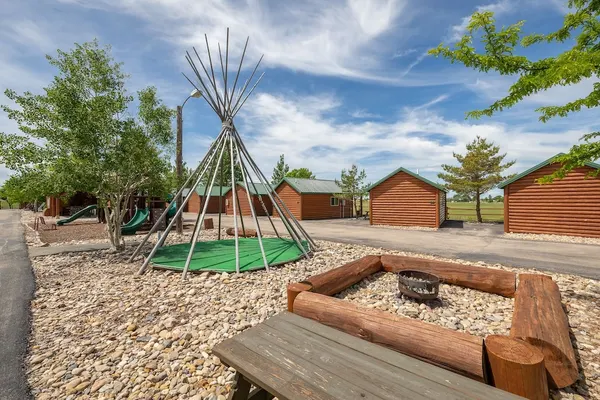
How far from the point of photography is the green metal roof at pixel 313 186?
25.3 metres

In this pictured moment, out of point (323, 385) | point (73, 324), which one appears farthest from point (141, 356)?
point (323, 385)

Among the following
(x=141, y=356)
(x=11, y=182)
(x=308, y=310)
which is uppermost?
(x=11, y=182)

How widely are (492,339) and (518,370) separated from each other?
0.34 metres

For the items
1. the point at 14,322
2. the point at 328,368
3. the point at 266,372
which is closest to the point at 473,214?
the point at 328,368

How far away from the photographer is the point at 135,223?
13578 millimetres

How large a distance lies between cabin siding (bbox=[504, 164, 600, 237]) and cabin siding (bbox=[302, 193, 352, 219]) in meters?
15.0

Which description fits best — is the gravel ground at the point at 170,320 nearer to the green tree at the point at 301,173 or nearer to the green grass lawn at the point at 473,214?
the green grass lawn at the point at 473,214

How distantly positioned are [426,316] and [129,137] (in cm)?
879

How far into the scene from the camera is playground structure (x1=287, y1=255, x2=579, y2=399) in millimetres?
2059

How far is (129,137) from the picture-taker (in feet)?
25.4

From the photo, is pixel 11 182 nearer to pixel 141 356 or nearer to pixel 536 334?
pixel 141 356

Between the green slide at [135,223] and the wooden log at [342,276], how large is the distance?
38.3ft

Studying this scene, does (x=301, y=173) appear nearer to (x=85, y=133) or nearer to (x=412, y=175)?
(x=412, y=175)

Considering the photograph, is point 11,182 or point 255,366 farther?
point 11,182
